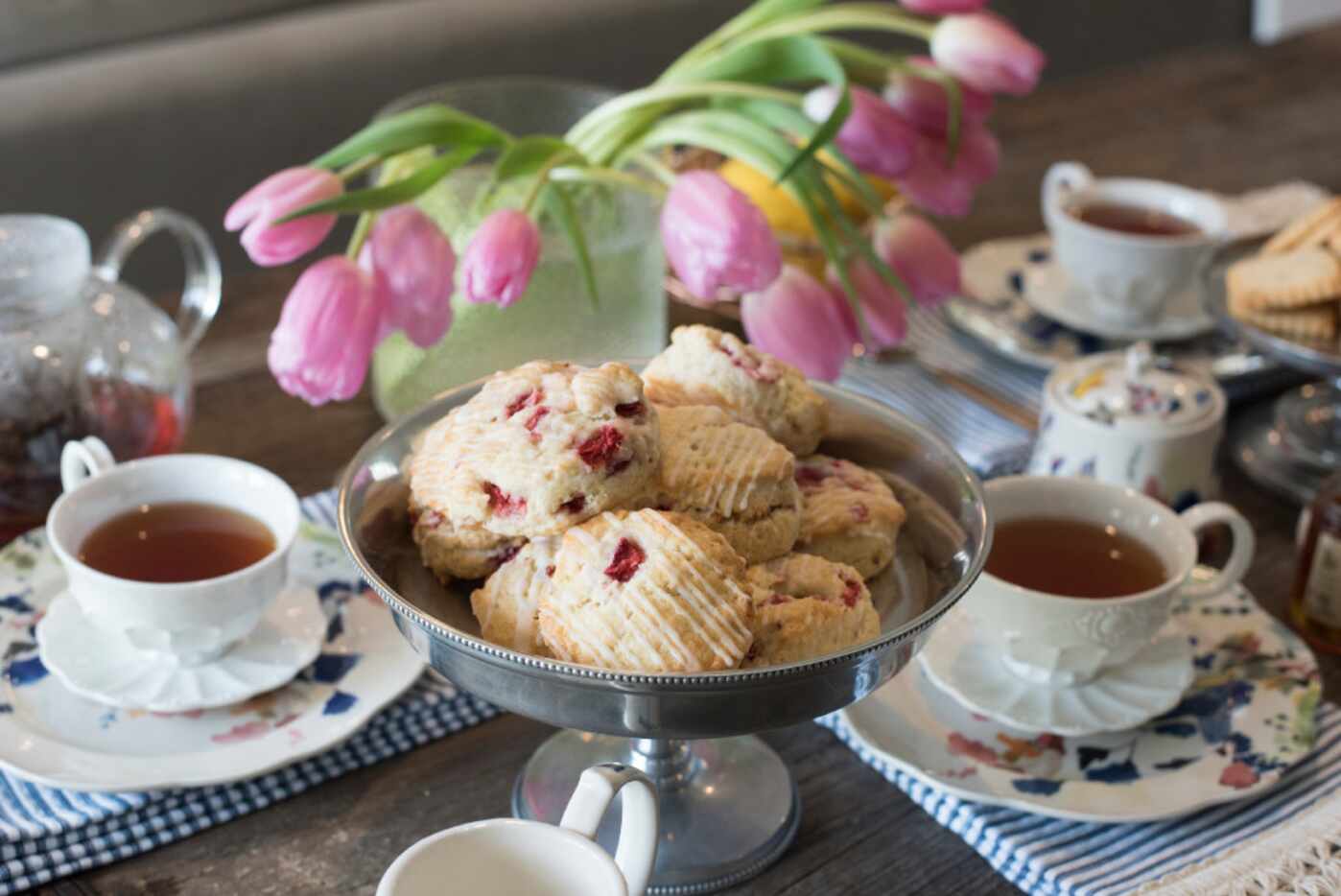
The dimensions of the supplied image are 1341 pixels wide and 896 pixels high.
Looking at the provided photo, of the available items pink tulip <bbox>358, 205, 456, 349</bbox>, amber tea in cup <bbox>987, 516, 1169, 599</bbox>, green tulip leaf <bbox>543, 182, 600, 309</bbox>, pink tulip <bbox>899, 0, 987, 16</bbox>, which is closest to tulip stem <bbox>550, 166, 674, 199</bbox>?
green tulip leaf <bbox>543, 182, 600, 309</bbox>

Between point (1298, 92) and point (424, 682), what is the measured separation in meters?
1.42

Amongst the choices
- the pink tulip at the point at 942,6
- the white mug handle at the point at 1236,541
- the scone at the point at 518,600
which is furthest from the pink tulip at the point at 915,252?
the scone at the point at 518,600

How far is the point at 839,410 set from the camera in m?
0.85

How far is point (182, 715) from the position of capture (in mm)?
855

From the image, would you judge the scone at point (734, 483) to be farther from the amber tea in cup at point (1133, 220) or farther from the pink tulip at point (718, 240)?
the amber tea in cup at point (1133, 220)

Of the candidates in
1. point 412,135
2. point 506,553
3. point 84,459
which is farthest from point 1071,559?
point 84,459

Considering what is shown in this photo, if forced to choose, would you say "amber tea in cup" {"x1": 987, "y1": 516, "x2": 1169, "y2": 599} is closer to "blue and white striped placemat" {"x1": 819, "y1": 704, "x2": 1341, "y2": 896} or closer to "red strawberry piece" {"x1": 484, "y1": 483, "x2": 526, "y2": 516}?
"blue and white striped placemat" {"x1": 819, "y1": 704, "x2": 1341, "y2": 896}

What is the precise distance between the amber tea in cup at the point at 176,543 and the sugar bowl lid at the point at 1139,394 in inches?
22.0

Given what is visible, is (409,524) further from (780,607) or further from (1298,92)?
(1298,92)

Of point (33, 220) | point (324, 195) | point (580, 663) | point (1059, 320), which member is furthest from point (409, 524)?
point (1059, 320)

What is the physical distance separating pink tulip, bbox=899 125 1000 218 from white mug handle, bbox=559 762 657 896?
585 millimetres

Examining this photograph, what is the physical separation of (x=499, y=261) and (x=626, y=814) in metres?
0.41

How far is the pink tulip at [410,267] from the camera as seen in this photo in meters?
0.94

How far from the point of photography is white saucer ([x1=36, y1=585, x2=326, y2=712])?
842mm
